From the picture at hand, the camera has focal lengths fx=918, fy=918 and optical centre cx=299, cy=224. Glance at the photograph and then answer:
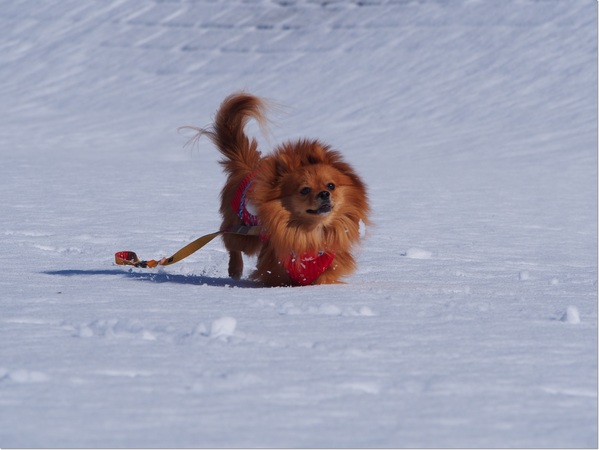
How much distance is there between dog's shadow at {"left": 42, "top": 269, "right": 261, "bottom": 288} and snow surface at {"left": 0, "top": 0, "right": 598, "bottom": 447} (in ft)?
0.09

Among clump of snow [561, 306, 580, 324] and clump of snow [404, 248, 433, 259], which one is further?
clump of snow [404, 248, 433, 259]

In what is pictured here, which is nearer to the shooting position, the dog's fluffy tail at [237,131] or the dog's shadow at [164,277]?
the dog's shadow at [164,277]

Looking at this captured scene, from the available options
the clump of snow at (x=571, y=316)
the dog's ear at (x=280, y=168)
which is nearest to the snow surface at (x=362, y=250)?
the clump of snow at (x=571, y=316)

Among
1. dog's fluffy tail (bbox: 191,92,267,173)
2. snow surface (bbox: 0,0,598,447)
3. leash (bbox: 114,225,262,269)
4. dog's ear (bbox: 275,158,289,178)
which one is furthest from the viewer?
dog's fluffy tail (bbox: 191,92,267,173)

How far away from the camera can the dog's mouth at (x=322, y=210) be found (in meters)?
3.91

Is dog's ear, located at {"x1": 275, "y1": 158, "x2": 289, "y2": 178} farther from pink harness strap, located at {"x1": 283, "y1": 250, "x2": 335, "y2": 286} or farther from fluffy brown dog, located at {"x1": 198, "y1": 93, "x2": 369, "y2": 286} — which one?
pink harness strap, located at {"x1": 283, "y1": 250, "x2": 335, "y2": 286}

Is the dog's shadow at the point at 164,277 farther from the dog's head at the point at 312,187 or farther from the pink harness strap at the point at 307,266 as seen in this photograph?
the dog's head at the point at 312,187

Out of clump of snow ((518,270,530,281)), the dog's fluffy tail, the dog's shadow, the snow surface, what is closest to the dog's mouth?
the snow surface

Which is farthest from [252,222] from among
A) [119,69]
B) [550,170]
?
[119,69]

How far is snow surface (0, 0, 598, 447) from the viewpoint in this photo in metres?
2.05

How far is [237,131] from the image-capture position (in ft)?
15.5

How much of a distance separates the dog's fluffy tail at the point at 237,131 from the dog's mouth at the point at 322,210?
0.83 m

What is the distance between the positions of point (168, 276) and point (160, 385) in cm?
224

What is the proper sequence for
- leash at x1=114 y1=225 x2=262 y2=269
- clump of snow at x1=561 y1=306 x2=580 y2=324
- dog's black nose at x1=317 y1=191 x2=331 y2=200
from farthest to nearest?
leash at x1=114 y1=225 x2=262 y2=269 < dog's black nose at x1=317 y1=191 x2=331 y2=200 < clump of snow at x1=561 y1=306 x2=580 y2=324
